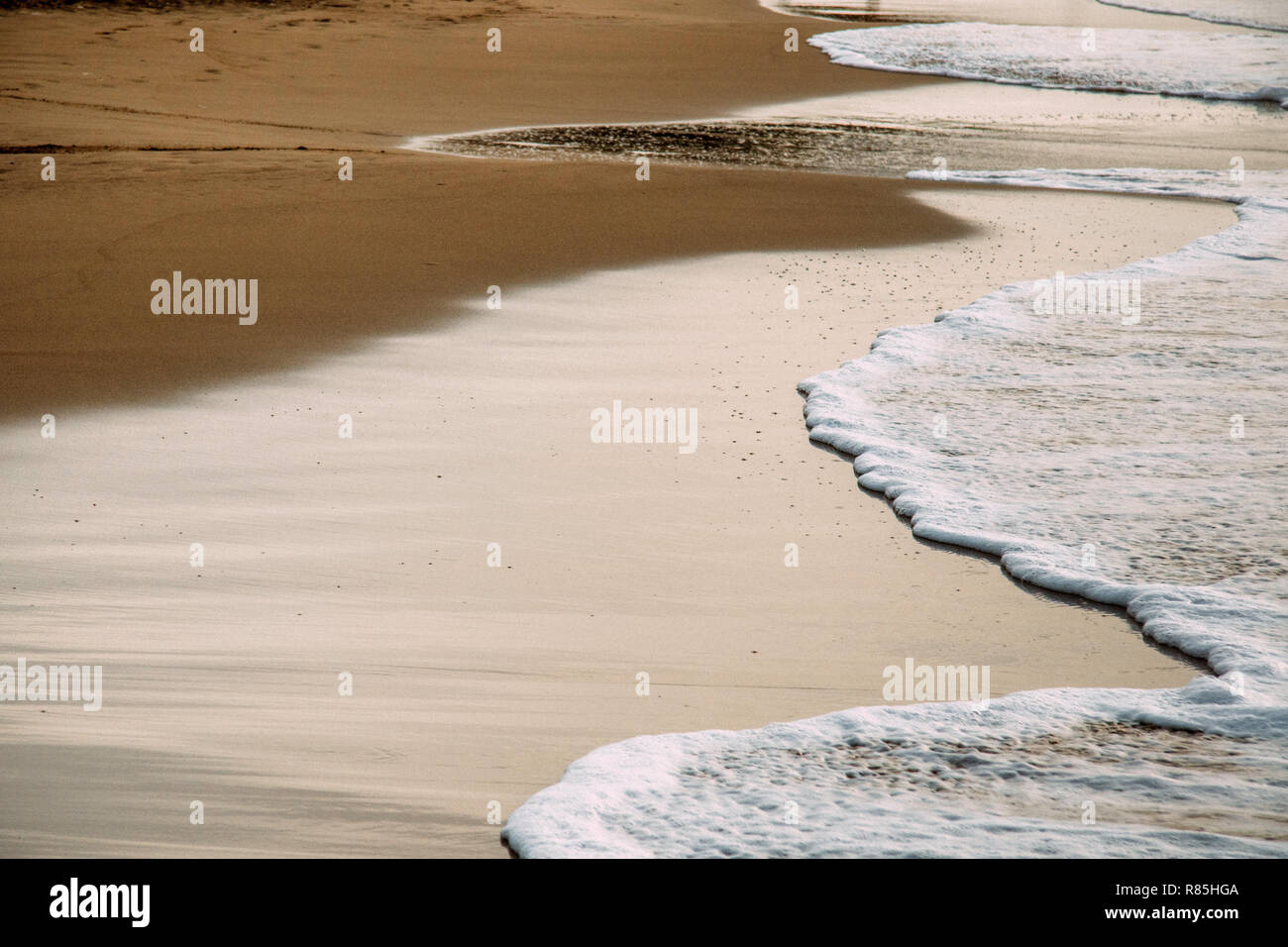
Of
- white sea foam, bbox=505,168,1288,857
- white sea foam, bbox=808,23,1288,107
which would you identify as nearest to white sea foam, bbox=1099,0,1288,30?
white sea foam, bbox=808,23,1288,107

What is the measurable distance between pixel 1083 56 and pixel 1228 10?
37.7ft

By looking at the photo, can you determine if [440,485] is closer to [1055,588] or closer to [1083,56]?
[1055,588]

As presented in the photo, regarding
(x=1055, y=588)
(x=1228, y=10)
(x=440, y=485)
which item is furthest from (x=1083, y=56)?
(x=440, y=485)

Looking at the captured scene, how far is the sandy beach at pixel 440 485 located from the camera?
3.85m

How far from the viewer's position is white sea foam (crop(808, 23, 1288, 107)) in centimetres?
2017

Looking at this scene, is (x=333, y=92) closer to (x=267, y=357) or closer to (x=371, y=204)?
(x=371, y=204)

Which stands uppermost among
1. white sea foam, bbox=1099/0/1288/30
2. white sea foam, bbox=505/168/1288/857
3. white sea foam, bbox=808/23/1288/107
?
white sea foam, bbox=1099/0/1288/30

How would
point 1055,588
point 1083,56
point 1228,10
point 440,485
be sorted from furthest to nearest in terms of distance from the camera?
1. point 1228,10
2. point 1083,56
3. point 440,485
4. point 1055,588

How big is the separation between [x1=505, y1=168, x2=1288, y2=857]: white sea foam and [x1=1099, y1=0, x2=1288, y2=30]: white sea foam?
23.3 m

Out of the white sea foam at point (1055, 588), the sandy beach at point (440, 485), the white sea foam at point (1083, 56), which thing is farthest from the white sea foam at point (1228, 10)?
the white sea foam at point (1055, 588)

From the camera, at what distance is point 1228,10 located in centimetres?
3119

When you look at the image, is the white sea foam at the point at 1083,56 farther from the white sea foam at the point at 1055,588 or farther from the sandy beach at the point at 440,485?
the white sea foam at the point at 1055,588

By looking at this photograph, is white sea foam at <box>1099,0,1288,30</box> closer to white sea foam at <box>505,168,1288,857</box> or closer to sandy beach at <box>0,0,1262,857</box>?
sandy beach at <box>0,0,1262,857</box>

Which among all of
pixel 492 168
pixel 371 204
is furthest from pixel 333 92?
pixel 371 204
